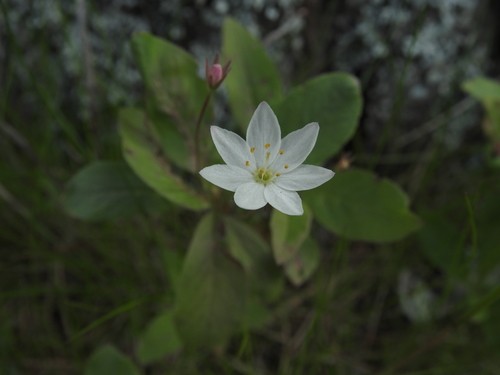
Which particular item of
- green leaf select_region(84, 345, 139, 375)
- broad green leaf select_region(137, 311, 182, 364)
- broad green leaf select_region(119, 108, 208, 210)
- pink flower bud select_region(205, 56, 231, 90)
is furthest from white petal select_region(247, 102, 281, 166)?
green leaf select_region(84, 345, 139, 375)

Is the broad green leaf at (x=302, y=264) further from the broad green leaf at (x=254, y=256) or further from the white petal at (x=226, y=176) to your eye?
the white petal at (x=226, y=176)

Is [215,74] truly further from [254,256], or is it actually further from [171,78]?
[254,256]

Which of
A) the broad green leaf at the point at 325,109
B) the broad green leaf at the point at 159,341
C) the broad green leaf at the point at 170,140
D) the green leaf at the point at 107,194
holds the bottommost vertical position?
the broad green leaf at the point at 159,341

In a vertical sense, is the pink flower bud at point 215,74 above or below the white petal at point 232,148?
above

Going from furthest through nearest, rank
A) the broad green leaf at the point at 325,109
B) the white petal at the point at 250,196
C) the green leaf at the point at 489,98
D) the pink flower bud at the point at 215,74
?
the green leaf at the point at 489,98, the broad green leaf at the point at 325,109, the pink flower bud at the point at 215,74, the white petal at the point at 250,196

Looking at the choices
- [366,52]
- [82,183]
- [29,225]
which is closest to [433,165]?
[366,52]

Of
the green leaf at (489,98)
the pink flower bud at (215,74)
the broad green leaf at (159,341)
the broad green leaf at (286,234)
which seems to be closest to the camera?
the pink flower bud at (215,74)

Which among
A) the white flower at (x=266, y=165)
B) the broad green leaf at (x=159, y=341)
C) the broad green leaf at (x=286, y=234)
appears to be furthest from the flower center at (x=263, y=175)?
the broad green leaf at (x=159, y=341)

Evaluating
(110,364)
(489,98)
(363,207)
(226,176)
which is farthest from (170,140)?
(489,98)
